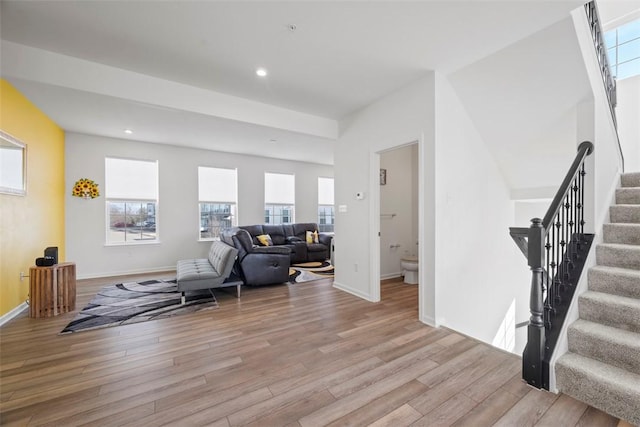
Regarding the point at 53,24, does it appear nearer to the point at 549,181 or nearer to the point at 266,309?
the point at 266,309

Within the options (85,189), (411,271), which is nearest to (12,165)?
(85,189)

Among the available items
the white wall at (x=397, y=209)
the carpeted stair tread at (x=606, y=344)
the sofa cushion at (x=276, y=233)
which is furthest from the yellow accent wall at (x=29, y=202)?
the carpeted stair tread at (x=606, y=344)

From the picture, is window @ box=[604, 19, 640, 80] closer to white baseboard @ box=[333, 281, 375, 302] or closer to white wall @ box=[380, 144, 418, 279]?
white wall @ box=[380, 144, 418, 279]

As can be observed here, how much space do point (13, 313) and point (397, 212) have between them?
18.8 feet

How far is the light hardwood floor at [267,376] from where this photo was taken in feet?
5.55

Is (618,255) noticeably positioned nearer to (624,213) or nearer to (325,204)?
(624,213)

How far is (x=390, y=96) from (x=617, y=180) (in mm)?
2653

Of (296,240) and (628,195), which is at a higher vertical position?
(628,195)

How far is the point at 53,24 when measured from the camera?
7.93ft

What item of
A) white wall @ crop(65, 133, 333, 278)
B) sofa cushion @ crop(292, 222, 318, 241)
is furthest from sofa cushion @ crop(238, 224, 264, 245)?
sofa cushion @ crop(292, 222, 318, 241)

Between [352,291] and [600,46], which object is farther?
[352,291]

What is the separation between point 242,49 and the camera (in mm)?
2746

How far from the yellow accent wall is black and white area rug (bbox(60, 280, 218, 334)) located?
2.79 feet

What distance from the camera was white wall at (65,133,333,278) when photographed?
17.3ft
